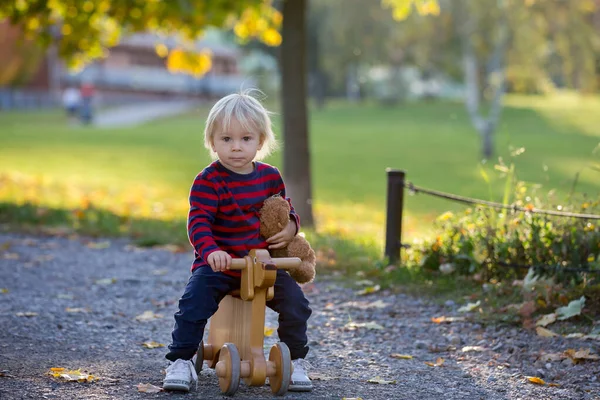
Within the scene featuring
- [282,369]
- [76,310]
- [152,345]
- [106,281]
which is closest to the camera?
[282,369]

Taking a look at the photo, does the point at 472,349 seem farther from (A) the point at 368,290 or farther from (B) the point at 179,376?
(B) the point at 179,376

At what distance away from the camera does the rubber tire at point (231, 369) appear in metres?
4.01

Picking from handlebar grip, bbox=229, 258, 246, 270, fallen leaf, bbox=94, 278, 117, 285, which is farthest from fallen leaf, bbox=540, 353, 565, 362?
fallen leaf, bbox=94, 278, 117, 285

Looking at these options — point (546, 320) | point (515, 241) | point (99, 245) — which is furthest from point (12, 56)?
point (546, 320)

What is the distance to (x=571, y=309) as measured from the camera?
18.1 ft

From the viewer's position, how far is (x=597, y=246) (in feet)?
19.9

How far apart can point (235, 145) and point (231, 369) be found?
1025 millimetres

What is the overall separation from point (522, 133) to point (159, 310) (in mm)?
30748

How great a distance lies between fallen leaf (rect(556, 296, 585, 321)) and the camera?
5.48 m

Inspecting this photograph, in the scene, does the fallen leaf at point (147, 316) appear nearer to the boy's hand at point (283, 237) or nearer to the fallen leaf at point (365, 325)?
the fallen leaf at point (365, 325)

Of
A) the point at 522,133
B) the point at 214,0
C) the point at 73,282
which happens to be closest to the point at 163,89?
the point at 522,133

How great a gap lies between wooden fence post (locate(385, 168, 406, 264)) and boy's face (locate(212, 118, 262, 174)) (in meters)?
3.24

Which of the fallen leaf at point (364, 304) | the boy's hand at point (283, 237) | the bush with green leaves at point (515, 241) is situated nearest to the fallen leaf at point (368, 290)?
the fallen leaf at point (364, 304)

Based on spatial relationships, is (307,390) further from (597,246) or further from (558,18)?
(558,18)
